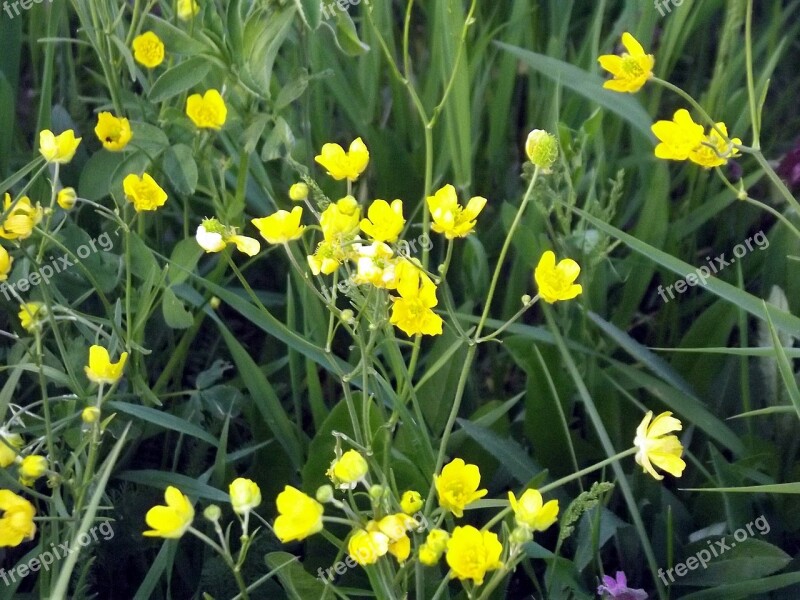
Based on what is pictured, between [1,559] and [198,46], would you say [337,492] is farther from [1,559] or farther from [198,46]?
[198,46]

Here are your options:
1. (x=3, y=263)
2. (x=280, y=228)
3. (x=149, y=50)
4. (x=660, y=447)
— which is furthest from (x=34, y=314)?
(x=660, y=447)

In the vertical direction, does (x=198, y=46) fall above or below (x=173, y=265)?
above

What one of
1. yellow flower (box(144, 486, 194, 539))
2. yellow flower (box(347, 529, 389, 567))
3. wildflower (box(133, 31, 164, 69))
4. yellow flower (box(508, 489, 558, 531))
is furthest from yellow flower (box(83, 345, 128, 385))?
wildflower (box(133, 31, 164, 69))

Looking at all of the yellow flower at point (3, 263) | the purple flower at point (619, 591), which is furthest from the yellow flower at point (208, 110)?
the purple flower at point (619, 591)

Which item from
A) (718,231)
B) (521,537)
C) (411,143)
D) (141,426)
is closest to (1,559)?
(141,426)

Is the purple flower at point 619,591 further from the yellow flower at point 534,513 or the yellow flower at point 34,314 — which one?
the yellow flower at point 34,314

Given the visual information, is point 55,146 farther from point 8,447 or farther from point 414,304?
point 414,304
